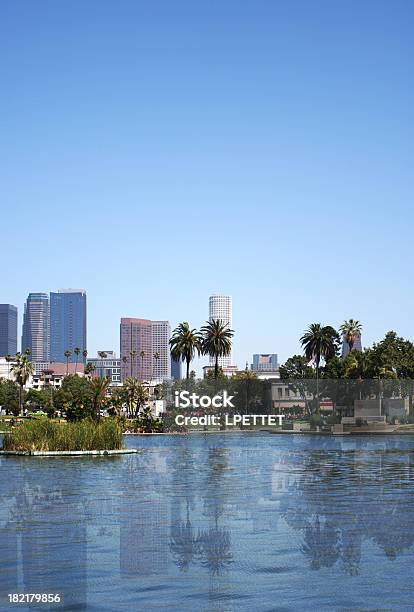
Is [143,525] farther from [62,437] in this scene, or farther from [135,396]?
[135,396]

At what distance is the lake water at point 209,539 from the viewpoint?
77.3 ft

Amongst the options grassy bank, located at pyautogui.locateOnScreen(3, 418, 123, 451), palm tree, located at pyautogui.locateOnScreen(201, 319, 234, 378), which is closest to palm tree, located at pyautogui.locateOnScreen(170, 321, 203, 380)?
palm tree, located at pyautogui.locateOnScreen(201, 319, 234, 378)

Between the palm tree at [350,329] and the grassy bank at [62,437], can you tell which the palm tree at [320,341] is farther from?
the grassy bank at [62,437]

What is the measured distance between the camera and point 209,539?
32500 millimetres

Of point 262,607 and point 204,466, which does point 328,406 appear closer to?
point 204,466

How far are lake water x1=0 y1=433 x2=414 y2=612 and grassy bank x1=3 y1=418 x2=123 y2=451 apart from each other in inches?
562

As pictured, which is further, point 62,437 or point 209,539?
point 62,437

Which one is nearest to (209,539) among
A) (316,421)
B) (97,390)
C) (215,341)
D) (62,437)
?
(62,437)

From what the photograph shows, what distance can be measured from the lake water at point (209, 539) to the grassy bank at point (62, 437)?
14.3 metres

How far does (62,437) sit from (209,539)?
48.7m

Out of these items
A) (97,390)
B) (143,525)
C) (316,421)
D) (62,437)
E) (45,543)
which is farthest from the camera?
(316,421)

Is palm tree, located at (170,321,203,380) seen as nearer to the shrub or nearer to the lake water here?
the shrub

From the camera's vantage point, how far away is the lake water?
23.5 m

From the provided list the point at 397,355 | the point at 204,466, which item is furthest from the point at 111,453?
the point at 397,355
